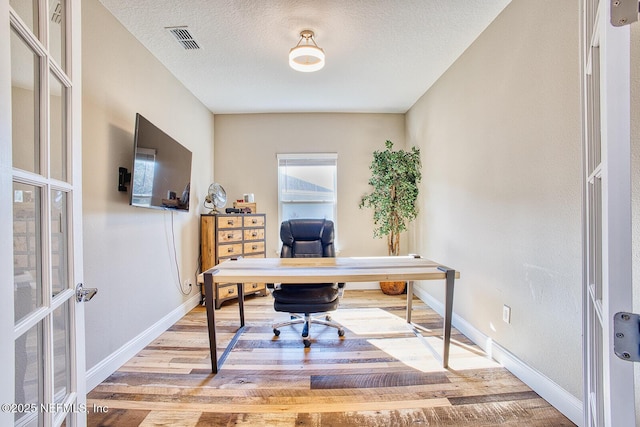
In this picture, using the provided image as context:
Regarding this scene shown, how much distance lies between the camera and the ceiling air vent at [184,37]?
2.22 metres

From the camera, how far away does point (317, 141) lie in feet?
13.6

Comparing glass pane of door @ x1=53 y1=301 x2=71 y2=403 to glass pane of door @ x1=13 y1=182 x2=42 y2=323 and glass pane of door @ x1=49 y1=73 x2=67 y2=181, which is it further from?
glass pane of door @ x1=49 y1=73 x2=67 y2=181

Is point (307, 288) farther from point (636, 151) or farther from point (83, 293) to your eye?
point (636, 151)

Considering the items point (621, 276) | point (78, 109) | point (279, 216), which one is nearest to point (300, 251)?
point (279, 216)

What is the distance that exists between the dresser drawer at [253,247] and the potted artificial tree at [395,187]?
1.56 meters

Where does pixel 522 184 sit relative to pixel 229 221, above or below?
above

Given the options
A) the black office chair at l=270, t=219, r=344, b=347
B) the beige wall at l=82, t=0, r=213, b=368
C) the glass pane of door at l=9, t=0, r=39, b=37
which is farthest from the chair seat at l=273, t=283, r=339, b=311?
the glass pane of door at l=9, t=0, r=39, b=37

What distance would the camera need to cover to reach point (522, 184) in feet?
6.10

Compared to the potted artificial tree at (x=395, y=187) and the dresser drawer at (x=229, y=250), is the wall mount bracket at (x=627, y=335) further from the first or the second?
the dresser drawer at (x=229, y=250)

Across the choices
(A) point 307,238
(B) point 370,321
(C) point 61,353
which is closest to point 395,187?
(A) point 307,238

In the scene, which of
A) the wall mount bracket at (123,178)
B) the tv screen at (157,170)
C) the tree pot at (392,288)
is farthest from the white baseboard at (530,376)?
the wall mount bracket at (123,178)

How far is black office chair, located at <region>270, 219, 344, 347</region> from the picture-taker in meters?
2.36

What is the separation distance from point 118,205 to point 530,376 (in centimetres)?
307

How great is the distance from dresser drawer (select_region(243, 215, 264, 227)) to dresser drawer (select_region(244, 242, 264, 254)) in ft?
0.80
